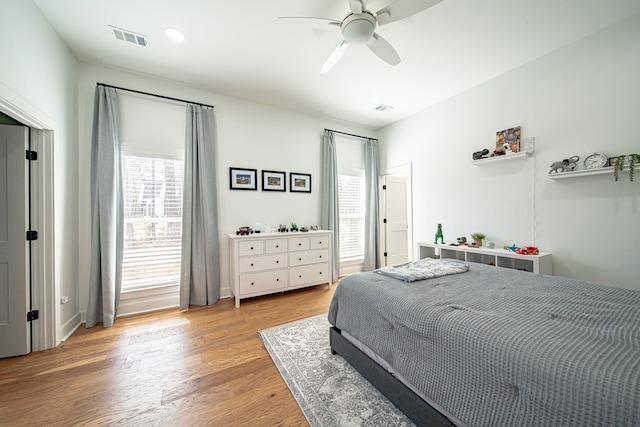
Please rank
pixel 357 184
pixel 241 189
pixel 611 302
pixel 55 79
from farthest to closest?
1. pixel 357 184
2. pixel 241 189
3. pixel 55 79
4. pixel 611 302

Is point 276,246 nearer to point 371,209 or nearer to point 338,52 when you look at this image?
point 371,209

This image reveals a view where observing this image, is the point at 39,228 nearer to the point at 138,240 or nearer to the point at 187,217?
the point at 138,240

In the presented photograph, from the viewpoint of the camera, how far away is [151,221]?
3.05m

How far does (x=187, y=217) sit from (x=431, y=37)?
3.47 m

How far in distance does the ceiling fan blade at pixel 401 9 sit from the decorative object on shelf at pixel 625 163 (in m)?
2.22

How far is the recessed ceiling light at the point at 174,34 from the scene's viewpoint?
2.25 metres

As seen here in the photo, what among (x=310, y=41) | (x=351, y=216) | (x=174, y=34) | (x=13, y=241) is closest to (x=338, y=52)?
(x=310, y=41)

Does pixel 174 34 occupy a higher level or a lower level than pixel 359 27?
higher

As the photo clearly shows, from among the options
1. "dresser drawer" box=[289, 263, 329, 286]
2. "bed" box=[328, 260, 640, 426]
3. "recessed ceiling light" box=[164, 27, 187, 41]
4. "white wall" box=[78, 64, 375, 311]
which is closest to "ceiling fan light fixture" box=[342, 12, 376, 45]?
"recessed ceiling light" box=[164, 27, 187, 41]

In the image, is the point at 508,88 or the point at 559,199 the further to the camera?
the point at 508,88

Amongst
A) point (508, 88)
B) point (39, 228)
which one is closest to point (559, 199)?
point (508, 88)

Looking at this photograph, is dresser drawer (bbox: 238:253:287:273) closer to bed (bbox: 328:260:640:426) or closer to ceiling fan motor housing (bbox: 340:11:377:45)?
bed (bbox: 328:260:640:426)

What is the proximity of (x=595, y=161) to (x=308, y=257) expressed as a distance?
3.44 m

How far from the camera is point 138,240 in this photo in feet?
9.80
